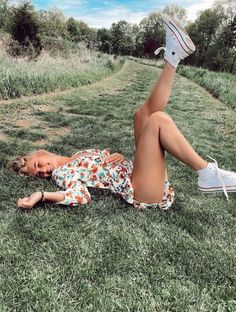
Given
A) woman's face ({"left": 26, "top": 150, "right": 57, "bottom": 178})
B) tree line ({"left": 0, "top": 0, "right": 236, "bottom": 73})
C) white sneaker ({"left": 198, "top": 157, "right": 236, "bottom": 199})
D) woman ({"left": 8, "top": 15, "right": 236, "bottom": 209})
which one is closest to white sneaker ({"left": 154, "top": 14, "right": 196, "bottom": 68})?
woman ({"left": 8, "top": 15, "right": 236, "bottom": 209})

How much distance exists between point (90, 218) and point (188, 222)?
873 mm

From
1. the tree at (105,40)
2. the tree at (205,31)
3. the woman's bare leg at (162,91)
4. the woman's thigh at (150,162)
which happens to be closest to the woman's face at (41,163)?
the woman's thigh at (150,162)

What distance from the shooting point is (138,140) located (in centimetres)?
347

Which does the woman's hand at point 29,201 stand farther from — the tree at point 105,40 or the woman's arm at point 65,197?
the tree at point 105,40

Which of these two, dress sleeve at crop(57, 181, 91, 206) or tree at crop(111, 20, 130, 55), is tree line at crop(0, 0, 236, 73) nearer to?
tree at crop(111, 20, 130, 55)

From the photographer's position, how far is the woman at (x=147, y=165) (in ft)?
10.6

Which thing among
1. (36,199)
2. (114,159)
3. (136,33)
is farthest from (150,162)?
(136,33)

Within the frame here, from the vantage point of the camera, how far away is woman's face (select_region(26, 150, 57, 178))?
383 cm

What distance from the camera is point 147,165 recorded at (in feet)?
10.7

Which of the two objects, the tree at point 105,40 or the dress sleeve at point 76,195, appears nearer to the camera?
the dress sleeve at point 76,195

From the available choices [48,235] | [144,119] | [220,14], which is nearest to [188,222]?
[144,119]

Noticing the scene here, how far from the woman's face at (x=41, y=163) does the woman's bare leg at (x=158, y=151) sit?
938 millimetres

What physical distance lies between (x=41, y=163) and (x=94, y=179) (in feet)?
1.88

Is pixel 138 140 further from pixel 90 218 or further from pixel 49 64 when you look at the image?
pixel 49 64
